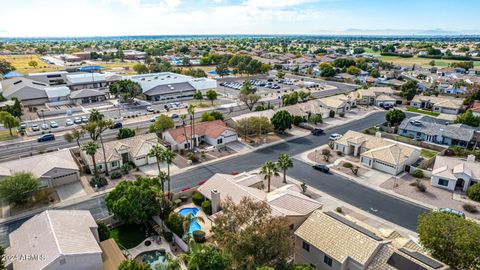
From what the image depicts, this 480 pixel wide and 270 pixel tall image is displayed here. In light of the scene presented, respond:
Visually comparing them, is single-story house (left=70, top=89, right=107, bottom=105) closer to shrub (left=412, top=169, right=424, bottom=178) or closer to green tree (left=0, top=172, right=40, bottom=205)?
green tree (left=0, top=172, right=40, bottom=205)

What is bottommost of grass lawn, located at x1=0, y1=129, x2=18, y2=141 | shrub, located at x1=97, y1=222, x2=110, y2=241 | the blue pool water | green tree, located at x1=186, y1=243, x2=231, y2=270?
the blue pool water

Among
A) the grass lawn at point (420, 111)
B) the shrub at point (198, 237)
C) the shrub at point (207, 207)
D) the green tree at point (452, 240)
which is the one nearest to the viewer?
the green tree at point (452, 240)

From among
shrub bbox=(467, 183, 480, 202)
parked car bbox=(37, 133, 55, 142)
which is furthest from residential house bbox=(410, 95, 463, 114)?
parked car bbox=(37, 133, 55, 142)

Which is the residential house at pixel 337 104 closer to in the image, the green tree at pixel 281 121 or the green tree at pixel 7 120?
the green tree at pixel 281 121

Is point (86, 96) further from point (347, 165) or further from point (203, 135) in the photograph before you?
point (347, 165)

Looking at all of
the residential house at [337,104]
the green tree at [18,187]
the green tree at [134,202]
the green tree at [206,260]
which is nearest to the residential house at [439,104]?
the residential house at [337,104]

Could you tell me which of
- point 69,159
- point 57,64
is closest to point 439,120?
point 69,159
